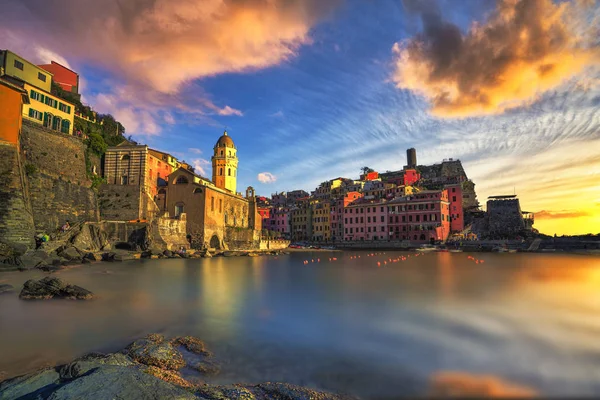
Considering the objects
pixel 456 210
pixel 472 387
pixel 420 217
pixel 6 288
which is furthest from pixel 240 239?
pixel 472 387

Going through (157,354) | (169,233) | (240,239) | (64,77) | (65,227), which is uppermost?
(64,77)

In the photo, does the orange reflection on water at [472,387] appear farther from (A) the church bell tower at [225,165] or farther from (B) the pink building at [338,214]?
(B) the pink building at [338,214]

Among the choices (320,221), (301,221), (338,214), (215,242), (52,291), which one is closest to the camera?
(52,291)

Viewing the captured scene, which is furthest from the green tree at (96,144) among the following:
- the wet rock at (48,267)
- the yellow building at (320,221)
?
the yellow building at (320,221)

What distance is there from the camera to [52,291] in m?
12.2

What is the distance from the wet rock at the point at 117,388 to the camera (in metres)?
3.62

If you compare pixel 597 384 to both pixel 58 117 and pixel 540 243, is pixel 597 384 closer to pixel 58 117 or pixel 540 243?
pixel 58 117

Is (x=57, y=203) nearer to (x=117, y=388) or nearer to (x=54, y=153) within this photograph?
(x=54, y=153)

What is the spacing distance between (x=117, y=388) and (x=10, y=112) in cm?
3034

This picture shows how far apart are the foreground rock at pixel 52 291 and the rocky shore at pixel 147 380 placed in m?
6.72

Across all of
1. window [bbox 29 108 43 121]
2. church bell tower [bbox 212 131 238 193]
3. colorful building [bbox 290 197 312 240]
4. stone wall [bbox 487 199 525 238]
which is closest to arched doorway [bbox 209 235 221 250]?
church bell tower [bbox 212 131 238 193]

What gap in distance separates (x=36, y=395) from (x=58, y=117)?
38.9m

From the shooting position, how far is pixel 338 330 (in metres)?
9.08

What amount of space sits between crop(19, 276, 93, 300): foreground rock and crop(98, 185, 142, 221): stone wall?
86.7 feet
